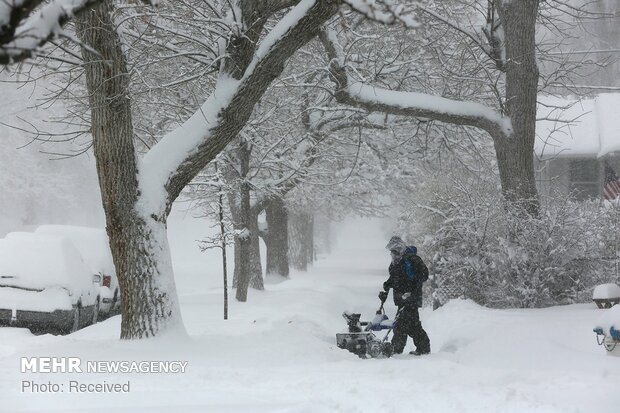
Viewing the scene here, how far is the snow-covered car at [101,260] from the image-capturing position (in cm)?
1468

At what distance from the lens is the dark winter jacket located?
936 cm

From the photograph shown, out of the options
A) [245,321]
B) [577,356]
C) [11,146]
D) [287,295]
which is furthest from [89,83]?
[11,146]

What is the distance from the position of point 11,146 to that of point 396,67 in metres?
Answer: 43.9

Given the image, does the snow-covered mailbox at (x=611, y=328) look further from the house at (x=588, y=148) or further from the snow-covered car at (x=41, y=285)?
the house at (x=588, y=148)

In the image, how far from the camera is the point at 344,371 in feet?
22.6

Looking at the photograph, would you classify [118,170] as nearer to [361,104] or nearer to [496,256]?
[361,104]

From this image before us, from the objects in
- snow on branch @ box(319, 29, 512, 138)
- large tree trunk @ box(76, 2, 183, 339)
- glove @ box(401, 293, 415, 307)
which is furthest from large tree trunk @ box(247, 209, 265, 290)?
large tree trunk @ box(76, 2, 183, 339)

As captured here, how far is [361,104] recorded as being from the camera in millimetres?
12000

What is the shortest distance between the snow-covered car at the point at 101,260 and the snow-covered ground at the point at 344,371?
281 centimetres

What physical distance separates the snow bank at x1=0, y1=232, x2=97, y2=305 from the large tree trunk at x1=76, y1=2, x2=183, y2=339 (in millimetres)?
3574

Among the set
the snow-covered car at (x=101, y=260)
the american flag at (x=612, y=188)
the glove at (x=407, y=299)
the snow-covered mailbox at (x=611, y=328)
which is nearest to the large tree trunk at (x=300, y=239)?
the american flag at (x=612, y=188)

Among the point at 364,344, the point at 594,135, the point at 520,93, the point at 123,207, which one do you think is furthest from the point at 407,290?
the point at 594,135

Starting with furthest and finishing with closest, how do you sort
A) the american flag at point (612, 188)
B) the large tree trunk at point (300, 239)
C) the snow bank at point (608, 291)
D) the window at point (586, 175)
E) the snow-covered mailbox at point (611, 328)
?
the large tree trunk at point (300, 239)
the window at point (586, 175)
the american flag at point (612, 188)
the snow bank at point (608, 291)
the snow-covered mailbox at point (611, 328)

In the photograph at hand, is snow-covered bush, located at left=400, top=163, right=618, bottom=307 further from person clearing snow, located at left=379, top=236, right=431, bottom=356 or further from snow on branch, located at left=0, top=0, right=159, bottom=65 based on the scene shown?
snow on branch, located at left=0, top=0, right=159, bottom=65
